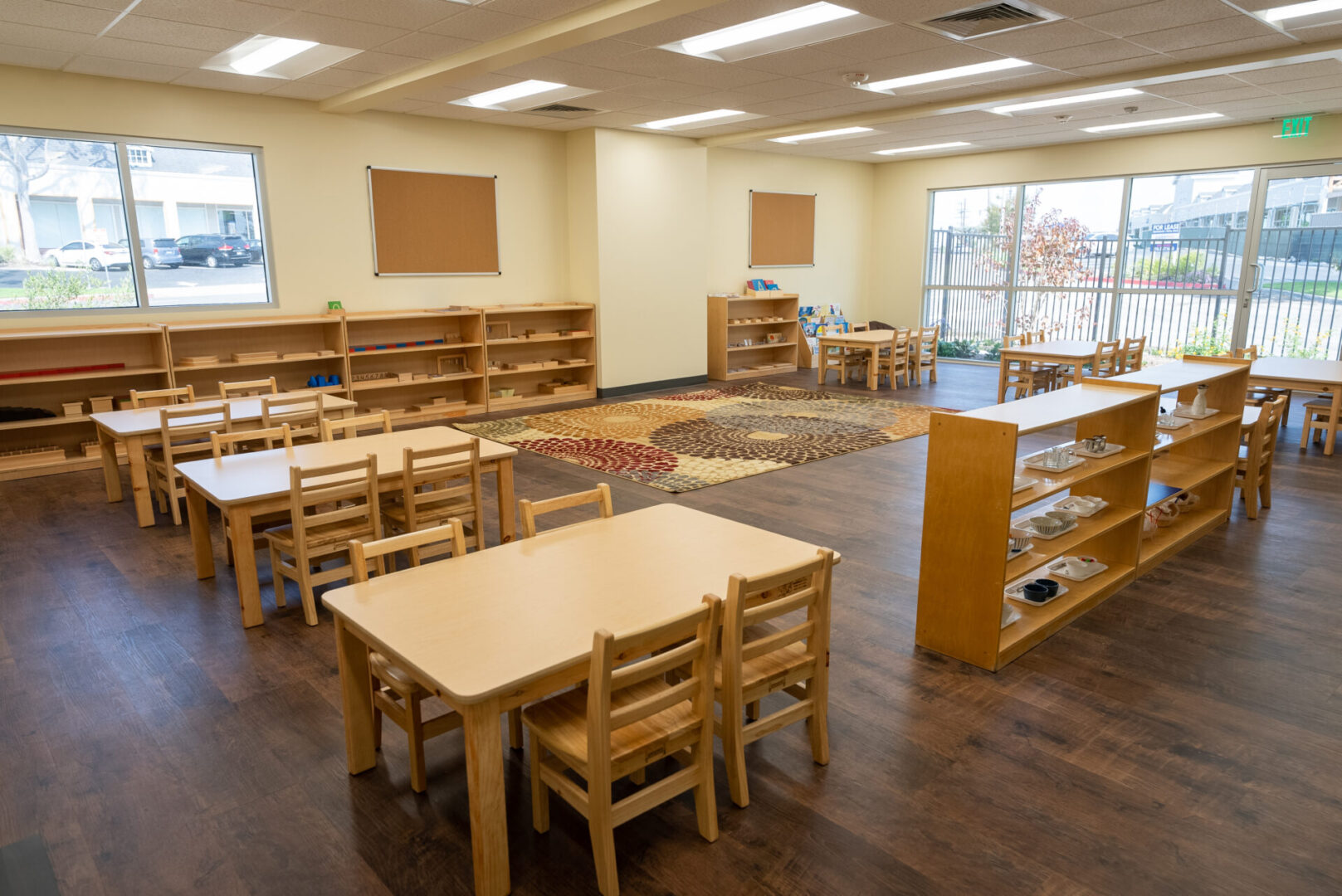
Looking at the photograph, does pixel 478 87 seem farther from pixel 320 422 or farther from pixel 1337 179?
pixel 1337 179

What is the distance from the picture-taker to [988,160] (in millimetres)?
12281

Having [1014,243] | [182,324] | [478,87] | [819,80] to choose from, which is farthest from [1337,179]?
[182,324]

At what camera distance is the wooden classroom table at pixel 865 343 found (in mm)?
10578

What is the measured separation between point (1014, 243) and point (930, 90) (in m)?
5.42

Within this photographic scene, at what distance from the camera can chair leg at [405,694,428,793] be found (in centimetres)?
260

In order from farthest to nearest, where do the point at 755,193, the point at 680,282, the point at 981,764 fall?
1. the point at 755,193
2. the point at 680,282
3. the point at 981,764

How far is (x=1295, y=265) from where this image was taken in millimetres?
9828

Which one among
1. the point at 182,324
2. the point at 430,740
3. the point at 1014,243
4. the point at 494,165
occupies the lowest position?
the point at 430,740

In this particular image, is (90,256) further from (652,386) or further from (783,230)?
(783,230)

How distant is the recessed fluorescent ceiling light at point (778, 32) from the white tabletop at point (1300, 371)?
4282 mm

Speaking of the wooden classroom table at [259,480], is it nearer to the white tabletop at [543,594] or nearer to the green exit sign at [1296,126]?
the white tabletop at [543,594]

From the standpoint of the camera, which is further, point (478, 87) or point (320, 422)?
point (478, 87)

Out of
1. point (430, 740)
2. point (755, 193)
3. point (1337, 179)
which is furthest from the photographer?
point (755, 193)

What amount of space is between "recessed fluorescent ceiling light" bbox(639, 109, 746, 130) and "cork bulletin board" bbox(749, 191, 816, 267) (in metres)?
2.76
